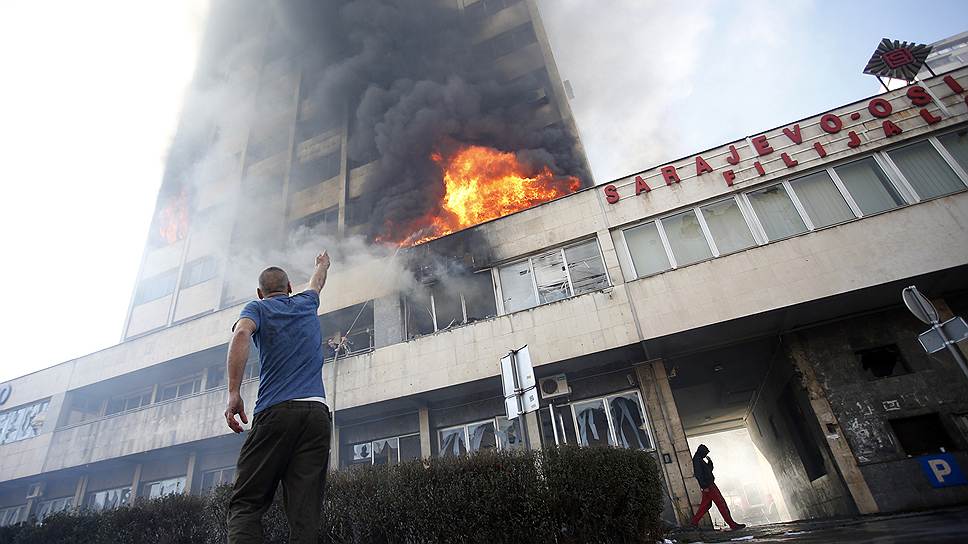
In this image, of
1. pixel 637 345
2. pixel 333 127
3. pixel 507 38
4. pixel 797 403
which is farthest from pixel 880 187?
pixel 333 127

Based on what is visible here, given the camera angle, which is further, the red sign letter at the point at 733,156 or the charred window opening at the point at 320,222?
the charred window opening at the point at 320,222

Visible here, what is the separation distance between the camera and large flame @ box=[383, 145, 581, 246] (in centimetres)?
1842

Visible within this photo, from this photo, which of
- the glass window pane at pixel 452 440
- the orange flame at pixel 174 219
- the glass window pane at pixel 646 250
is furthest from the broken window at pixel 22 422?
the glass window pane at pixel 646 250

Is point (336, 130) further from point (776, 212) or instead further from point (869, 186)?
point (869, 186)

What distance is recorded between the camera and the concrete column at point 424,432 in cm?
1318

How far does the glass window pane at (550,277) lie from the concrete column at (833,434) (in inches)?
231

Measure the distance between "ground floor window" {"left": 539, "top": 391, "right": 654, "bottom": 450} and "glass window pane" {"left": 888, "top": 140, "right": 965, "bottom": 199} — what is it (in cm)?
861

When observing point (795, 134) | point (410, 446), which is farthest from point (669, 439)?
point (795, 134)

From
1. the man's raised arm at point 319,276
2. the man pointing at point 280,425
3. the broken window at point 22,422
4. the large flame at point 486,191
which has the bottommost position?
the man pointing at point 280,425

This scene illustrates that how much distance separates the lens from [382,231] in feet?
69.2

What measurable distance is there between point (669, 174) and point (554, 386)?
22.7 ft

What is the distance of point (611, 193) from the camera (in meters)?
13.2

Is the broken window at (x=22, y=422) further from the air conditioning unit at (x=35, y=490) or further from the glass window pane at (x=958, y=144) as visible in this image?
the glass window pane at (x=958, y=144)

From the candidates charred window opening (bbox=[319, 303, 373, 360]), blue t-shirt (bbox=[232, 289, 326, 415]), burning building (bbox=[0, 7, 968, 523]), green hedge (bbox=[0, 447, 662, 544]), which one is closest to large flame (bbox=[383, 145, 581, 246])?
burning building (bbox=[0, 7, 968, 523])
